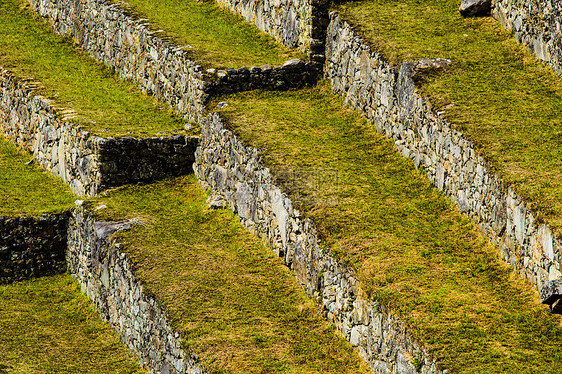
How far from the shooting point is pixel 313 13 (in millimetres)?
17547

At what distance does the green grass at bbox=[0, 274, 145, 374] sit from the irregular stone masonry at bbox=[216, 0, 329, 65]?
6.79 m

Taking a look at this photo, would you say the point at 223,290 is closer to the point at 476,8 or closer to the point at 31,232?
the point at 31,232

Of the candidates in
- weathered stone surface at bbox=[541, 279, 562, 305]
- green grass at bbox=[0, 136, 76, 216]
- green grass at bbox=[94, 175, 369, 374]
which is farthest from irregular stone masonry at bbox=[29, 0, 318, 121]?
weathered stone surface at bbox=[541, 279, 562, 305]

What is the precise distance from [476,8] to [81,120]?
8.23 meters

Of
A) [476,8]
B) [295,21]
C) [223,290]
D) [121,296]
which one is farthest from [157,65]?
[223,290]

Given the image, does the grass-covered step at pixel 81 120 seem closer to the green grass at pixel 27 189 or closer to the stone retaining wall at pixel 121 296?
the green grass at pixel 27 189

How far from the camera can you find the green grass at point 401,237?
33.4 ft

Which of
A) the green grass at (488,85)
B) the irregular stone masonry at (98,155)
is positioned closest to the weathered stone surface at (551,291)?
the green grass at (488,85)

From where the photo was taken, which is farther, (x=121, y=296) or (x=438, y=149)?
(x=121, y=296)

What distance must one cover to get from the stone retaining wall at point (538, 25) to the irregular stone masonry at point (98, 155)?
6459mm

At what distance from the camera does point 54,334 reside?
14.4 meters

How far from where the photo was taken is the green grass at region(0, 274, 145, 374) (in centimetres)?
1348

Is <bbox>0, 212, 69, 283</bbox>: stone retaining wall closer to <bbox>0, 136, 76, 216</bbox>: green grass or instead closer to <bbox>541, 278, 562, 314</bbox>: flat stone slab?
<bbox>0, 136, 76, 216</bbox>: green grass

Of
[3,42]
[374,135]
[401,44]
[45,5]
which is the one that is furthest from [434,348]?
[45,5]
